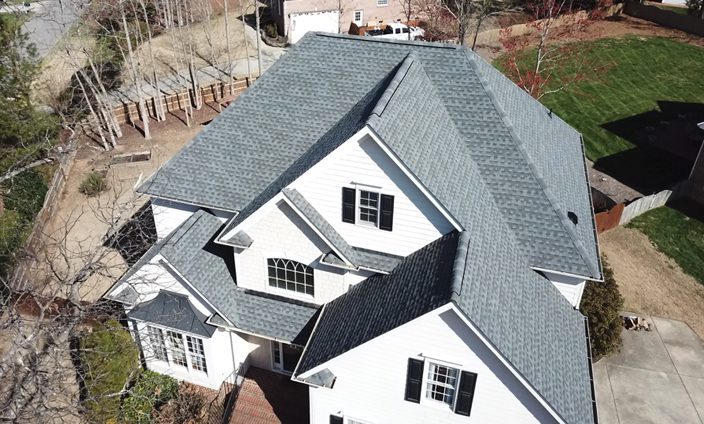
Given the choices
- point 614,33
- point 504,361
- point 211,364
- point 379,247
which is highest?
point 504,361

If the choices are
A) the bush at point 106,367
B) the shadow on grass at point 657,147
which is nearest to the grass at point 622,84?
the shadow on grass at point 657,147

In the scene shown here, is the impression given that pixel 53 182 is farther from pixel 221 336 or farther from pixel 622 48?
pixel 622 48

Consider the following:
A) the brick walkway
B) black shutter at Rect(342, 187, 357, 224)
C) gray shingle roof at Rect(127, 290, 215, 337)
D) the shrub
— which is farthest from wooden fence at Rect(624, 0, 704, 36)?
the shrub

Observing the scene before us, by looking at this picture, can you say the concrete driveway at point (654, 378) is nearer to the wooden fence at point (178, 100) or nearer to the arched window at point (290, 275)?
the arched window at point (290, 275)

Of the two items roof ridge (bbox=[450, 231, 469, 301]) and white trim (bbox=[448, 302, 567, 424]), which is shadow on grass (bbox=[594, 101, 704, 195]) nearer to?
roof ridge (bbox=[450, 231, 469, 301])

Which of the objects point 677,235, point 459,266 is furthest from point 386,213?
point 677,235

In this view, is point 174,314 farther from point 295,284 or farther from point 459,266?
point 459,266
